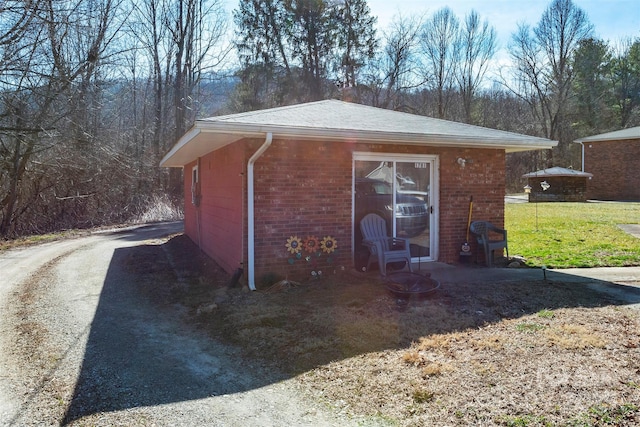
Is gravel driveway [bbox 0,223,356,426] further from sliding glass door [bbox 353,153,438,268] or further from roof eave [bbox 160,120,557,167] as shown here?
sliding glass door [bbox 353,153,438,268]

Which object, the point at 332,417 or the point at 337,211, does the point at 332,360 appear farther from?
the point at 337,211

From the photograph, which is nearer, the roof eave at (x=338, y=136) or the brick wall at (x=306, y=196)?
the roof eave at (x=338, y=136)

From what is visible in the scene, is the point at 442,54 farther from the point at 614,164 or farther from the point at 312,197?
the point at 312,197

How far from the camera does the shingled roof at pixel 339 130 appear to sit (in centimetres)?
586

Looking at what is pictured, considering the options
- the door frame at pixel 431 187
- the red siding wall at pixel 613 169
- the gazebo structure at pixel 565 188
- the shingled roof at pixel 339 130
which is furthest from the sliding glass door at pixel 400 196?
the red siding wall at pixel 613 169

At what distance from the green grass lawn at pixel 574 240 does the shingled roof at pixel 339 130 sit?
2250mm

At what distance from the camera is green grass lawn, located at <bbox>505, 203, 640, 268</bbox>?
8227mm

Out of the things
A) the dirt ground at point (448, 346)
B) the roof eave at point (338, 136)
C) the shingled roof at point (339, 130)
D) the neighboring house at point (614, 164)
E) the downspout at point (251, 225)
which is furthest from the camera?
the neighboring house at point (614, 164)

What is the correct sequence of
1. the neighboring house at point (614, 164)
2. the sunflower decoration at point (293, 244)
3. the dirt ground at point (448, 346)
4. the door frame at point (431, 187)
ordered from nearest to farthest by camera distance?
the dirt ground at point (448, 346) < the sunflower decoration at point (293, 244) < the door frame at point (431, 187) < the neighboring house at point (614, 164)

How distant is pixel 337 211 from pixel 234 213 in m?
1.66

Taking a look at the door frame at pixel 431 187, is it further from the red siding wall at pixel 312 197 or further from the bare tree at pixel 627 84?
the bare tree at pixel 627 84

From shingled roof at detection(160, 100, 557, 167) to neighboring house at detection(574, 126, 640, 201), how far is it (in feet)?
68.0

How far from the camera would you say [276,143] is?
258 inches

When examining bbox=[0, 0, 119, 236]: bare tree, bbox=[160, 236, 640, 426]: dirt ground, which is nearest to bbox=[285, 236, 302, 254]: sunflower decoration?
bbox=[160, 236, 640, 426]: dirt ground
